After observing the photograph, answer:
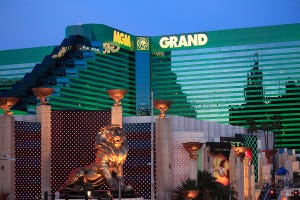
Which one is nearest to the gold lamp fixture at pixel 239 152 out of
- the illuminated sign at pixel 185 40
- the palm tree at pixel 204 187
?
the palm tree at pixel 204 187

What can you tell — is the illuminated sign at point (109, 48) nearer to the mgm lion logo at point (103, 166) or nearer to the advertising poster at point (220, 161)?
the advertising poster at point (220, 161)

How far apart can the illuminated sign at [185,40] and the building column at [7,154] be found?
113102 mm

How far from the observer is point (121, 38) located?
489ft

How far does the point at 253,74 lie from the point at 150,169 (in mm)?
109414

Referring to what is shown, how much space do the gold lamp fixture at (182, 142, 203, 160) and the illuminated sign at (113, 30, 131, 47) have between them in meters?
96.0

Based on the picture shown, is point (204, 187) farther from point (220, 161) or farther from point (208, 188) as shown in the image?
point (220, 161)

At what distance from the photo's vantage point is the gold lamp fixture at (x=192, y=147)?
4831 cm

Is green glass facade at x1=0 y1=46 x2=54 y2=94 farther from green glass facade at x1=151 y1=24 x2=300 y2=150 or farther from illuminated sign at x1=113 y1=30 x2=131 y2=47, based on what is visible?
green glass facade at x1=151 y1=24 x2=300 y2=150

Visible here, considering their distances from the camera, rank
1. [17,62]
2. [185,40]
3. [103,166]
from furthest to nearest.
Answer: [185,40] < [17,62] < [103,166]

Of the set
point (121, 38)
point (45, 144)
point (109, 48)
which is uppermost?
point (121, 38)

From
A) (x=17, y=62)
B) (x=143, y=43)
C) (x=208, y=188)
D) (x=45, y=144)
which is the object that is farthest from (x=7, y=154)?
(x=143, y=43)

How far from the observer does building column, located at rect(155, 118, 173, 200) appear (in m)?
47.8

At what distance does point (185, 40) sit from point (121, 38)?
14532 mm

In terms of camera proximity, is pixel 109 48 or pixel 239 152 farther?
pixel 109 48
